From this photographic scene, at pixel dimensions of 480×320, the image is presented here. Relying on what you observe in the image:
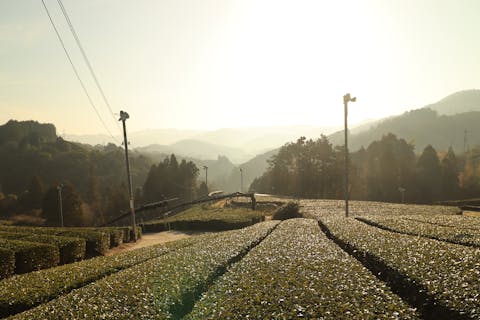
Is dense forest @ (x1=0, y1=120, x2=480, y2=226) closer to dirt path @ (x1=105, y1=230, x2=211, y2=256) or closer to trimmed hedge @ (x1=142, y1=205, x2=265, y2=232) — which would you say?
trimmed hedge @ (x1=142, y1=205, x2=265, y2=232)

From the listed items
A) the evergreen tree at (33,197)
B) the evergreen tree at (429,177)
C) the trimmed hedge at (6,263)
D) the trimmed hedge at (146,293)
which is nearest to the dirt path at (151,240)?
the trimmed hedge at (6,263)

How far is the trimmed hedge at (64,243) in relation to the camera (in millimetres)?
22484

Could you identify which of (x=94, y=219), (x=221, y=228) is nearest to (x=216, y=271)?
(x=221, y=228)

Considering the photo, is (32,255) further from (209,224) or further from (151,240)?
(209,224)

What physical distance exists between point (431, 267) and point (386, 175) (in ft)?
269

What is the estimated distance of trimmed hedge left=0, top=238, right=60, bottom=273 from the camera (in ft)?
62.7

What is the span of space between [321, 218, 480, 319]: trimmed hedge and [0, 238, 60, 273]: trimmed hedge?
1880 cm

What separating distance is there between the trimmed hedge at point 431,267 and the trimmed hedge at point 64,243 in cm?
1894

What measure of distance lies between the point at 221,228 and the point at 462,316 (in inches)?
1313

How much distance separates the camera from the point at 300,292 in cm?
1012

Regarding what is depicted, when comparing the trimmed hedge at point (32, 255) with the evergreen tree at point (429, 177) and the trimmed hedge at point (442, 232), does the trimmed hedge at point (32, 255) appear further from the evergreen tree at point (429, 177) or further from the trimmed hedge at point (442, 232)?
the evergreen tree at point (429, 177)

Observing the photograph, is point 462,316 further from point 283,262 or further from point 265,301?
point 283,262

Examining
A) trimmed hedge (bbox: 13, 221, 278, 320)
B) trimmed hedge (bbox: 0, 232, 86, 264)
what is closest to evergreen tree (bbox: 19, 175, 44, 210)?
trimmed hedge (bbox: 0, 232, 86, 264)

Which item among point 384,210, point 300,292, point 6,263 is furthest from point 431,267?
point 384,210
